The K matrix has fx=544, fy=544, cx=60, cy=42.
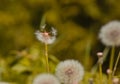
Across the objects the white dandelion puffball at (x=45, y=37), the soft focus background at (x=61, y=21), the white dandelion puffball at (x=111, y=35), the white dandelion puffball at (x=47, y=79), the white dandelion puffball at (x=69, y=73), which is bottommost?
the white dandelion puffball at (x=47, y=79)

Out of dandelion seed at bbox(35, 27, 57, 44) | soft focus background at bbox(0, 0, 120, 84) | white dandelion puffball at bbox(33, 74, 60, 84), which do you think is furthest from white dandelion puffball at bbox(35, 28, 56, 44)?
soft focus background at bbox(0, 0, 120, 84)

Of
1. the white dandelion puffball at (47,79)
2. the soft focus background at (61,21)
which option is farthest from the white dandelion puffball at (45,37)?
the soft focus background at (61,21)

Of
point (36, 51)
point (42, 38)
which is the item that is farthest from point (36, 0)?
point (42, 38)

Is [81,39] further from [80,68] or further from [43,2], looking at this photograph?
[80,68]

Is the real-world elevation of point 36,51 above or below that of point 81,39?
below

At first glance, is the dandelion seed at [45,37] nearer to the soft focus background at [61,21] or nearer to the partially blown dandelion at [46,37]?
the partially blown dandelion at [46,37]

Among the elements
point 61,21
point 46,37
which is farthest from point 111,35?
point 61,21

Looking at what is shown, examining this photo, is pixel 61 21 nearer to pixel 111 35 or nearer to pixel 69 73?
pixel 111 35
